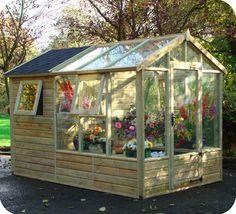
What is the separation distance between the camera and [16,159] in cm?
948

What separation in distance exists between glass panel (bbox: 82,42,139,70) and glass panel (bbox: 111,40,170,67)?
1.04 ft

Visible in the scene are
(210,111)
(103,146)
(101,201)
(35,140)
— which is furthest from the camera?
(35,140)

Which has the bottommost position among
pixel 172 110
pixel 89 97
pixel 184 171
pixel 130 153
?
pixel 184 171

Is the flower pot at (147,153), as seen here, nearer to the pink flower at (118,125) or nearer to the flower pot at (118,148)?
the flower pot at (118,148)

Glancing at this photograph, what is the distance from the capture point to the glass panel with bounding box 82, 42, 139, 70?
7750 mm

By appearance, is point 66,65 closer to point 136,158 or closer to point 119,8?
point 136,158

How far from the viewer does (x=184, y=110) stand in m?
7.96

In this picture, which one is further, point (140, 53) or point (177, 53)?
point (177, 53)

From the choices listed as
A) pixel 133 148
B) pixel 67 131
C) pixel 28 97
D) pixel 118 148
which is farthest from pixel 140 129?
pixel 28 97

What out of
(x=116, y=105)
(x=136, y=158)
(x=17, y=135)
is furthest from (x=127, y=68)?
(x=17, y=135)

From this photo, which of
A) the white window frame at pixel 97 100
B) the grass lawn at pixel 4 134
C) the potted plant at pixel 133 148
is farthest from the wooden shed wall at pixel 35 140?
the grass lawn at pixel 4 134

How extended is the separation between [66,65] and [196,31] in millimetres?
5146

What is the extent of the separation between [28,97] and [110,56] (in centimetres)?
206

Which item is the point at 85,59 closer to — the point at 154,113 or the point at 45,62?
→ the point at 45,62
